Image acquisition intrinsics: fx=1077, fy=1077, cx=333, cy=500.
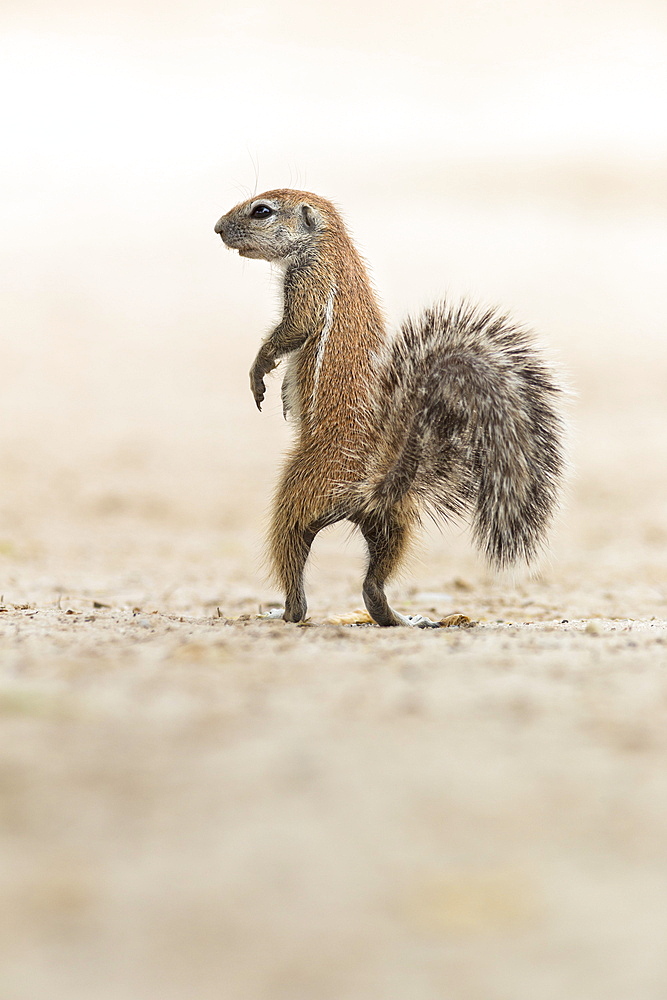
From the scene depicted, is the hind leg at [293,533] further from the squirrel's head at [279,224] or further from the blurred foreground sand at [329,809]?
the squirrel's head at [279,224]

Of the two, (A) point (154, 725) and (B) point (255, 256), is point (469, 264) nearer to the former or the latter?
(B) point (255, 256)

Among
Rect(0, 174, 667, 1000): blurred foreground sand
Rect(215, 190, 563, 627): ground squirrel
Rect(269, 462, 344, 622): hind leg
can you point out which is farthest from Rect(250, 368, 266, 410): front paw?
Rect(0, 174, 667, 1000): blurred foreground sand

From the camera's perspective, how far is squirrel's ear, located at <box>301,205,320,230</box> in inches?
189

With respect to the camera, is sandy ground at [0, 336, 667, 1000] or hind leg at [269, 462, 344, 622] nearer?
sandy ground at [0, 336, 667, 1000]

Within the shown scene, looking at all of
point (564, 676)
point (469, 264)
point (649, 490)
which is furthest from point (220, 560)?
point (469, 264)

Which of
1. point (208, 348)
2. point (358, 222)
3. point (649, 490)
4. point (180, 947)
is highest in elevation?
point (358, 222)

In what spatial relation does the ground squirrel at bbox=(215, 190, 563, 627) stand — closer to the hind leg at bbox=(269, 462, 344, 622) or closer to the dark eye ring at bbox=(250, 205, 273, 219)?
the hind leg at bbox=(269, 462, 344, 622)

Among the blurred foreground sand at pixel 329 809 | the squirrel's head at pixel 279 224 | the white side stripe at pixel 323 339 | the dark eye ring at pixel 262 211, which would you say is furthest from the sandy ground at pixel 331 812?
the dark eye ring at pixel 262 211

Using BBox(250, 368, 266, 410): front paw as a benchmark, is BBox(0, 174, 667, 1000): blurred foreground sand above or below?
below

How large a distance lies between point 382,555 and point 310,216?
1.55 meters

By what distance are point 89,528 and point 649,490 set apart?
5.81m

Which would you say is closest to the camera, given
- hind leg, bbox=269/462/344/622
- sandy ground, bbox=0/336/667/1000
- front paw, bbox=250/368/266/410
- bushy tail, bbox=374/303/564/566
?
sandy ground, bbox=0/336/667/1000

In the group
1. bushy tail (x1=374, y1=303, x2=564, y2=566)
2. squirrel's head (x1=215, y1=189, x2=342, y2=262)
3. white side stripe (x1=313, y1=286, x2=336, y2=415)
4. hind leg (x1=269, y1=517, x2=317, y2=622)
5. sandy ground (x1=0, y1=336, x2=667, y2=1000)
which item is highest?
squirrel's head (x1=215, y1=189, x2=342, y2=262)

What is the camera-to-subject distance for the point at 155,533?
395 inches
